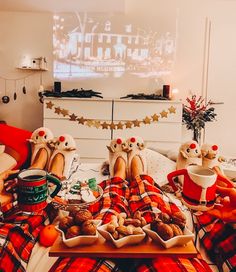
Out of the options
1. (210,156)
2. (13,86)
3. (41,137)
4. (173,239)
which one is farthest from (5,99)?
(173,239)

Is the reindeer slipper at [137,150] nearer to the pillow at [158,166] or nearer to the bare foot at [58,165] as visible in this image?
the pillow at [158,166]

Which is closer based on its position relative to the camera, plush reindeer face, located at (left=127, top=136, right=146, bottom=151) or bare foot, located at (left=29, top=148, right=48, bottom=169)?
bare foot, located at (left=29, top=148, right=48, bottom=169)

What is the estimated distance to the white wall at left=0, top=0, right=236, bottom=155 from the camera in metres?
3.73

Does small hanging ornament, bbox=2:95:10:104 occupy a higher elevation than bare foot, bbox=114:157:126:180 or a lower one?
higher

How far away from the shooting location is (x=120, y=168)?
1.75 m

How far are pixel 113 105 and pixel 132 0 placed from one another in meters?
1.41

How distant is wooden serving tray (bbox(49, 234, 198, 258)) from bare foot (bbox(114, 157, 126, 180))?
82cm

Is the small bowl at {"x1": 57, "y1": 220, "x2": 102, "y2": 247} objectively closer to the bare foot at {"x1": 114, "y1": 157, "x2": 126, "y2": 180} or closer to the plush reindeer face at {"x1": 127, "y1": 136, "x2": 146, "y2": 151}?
the bare foot at {"x1": 114, "y1": 157, "x2": 126, "y2": 180}

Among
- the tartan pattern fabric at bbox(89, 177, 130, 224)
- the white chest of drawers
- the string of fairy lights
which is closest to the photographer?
the tartan pattern fabric at bbox(89, 177, 130, 224)

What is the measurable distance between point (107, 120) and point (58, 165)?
5.66 feet

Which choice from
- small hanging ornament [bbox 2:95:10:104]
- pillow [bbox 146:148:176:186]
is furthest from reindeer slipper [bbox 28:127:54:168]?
small hanging ornament [bbox 2:95:10:104]

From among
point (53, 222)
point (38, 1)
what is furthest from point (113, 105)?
point (53, 222)

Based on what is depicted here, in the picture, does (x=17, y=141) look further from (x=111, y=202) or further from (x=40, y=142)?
(x=111, y=202)

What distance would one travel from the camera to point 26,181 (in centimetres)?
85
